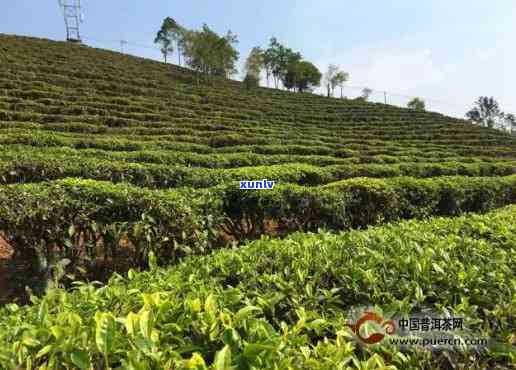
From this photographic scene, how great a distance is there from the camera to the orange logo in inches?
57.2

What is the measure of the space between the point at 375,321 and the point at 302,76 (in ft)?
202

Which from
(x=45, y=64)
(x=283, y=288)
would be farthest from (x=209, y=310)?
(x=45, y=64)

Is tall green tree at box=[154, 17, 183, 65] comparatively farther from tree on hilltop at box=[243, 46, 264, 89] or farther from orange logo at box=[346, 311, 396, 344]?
orange logo at box=[346, 311, 396, 344]

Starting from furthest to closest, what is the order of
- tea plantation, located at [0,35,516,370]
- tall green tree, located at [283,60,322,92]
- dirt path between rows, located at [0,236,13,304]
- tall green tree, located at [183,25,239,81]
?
tall green tree, located at [283,60,322,92], tall green tree, located at [183,25,239,81], dirt path between rows, located at [0,236,13,304], tea plantation, located at [0,35,516,370]

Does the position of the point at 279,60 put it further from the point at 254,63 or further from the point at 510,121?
the point at 510,121

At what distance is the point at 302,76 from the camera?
194 feet

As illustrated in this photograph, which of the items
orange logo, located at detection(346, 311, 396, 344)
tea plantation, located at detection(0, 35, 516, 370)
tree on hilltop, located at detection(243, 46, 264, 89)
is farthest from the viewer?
tree on hilltop, located at detection(243, 46, 264, 89)

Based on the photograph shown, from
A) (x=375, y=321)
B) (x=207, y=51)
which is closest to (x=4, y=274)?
(x=375, y=321)

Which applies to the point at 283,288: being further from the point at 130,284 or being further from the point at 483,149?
the point at 483,149

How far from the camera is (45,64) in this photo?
28.6 meters

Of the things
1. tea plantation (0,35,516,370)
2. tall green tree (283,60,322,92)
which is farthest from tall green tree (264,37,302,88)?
tea plantation (0,35,516,370)

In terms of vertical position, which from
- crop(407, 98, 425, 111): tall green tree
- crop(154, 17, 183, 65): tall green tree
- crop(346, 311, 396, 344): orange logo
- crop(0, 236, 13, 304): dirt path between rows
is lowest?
crop(0, 236, 13, 304): dirt path between rows

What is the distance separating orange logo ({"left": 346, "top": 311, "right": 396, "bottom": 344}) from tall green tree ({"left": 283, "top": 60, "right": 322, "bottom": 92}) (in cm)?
6060

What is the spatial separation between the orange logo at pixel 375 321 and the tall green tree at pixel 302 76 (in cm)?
6060
